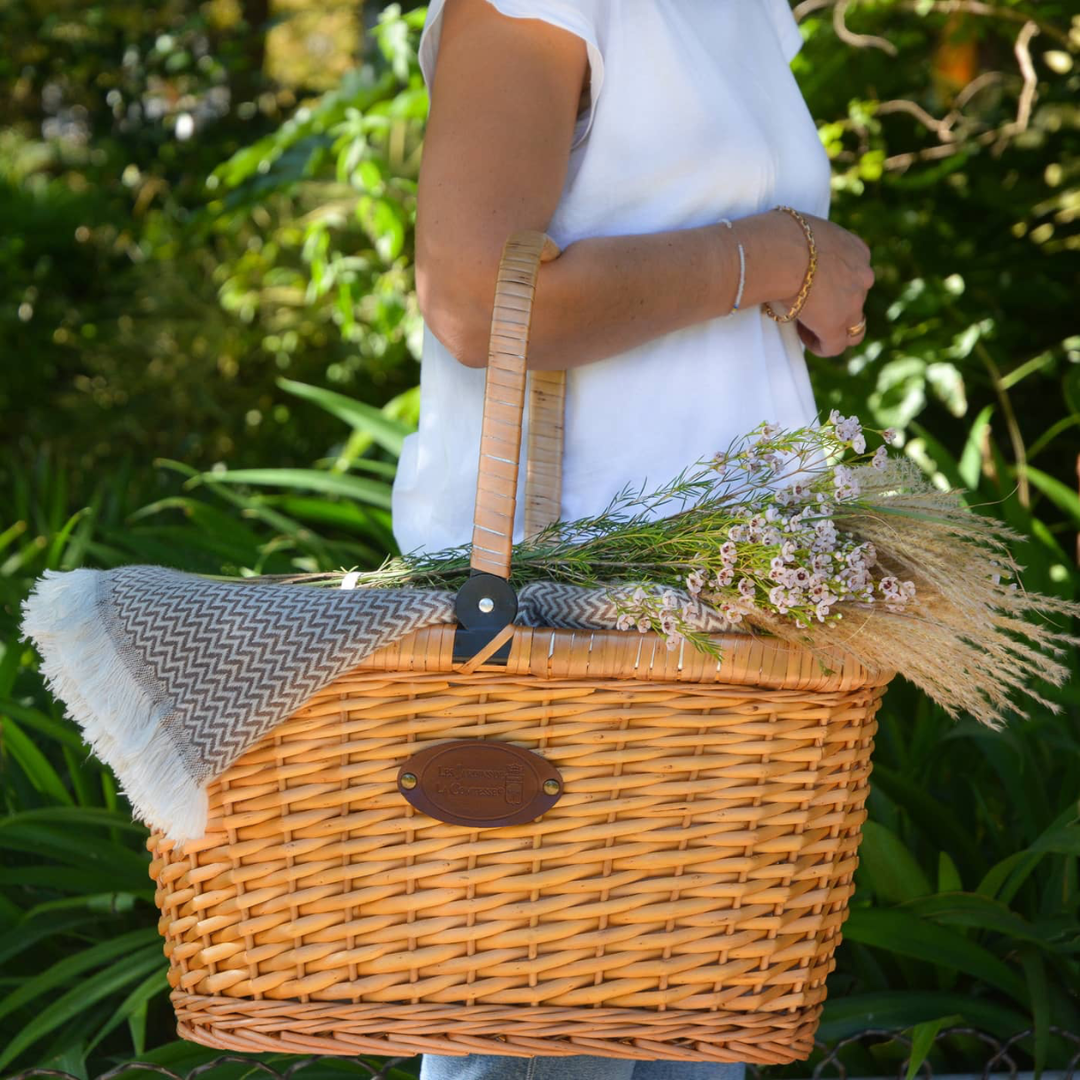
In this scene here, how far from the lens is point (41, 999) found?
1.67 meters

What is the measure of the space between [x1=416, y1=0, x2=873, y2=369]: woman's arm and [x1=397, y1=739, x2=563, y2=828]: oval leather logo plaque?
0.93 feet

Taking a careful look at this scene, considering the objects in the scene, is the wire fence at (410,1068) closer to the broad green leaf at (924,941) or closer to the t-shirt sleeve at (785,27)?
the broad green leaf at (924,941)

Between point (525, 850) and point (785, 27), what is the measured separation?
0.82m

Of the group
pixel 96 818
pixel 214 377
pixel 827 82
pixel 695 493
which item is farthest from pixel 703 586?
pixel 214 377

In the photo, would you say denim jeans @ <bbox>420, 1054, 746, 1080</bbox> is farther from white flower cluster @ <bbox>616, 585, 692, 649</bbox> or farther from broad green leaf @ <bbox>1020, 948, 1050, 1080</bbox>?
broad green leaf @ <bbox>1020, 948, 1050, 1080</bbox>

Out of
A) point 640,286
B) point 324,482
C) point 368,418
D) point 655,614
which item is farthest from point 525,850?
point 368,418

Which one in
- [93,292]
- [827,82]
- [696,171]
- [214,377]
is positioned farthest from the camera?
[93,292]

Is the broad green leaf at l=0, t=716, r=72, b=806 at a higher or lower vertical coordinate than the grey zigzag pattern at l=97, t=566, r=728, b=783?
lower

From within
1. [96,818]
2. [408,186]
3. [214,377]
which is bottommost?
[214,377]

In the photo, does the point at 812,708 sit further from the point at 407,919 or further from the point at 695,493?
the point at 407,919

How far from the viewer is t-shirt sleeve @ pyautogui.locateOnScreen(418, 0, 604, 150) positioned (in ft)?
2.65

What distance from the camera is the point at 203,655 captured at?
797mm

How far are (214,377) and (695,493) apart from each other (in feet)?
12.7

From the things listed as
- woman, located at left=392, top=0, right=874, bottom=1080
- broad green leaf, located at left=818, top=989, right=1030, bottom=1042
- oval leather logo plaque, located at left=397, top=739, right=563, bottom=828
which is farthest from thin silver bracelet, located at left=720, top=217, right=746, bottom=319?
broad green leaf, located at left=818, top=989, right=1030, bottom=1042
